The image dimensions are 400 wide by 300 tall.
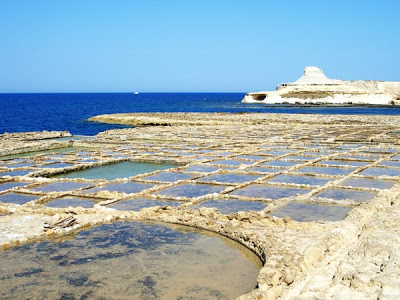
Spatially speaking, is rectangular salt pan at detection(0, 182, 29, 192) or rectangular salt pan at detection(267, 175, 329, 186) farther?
rectangular salt pan at detection(0, 182, 29, 192)

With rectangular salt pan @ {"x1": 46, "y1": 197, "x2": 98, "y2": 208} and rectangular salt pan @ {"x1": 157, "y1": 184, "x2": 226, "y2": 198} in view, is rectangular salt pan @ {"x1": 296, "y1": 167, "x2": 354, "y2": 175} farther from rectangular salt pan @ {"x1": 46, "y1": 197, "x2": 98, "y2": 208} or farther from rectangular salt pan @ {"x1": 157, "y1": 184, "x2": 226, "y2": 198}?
rectangular salt pan @ {"x1": 46, "y1": 197, "x2": 98, "y2": 208}

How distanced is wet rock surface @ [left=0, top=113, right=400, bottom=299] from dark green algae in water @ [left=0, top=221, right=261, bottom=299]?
25 cm

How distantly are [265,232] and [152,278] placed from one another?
5.10ft

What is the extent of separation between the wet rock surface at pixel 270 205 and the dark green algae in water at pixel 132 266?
0.25 metres

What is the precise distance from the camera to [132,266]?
14.9 feet

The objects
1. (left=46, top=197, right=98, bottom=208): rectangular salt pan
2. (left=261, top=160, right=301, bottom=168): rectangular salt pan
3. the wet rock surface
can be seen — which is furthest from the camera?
(left=261, top=160, right=301, bottom=168): rectangular salt pan

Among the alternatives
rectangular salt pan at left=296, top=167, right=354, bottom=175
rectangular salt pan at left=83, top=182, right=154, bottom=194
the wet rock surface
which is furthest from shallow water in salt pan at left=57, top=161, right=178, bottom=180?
rectangular salt pan at left=296, top=167, right=354, bottom=175

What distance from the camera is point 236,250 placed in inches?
197

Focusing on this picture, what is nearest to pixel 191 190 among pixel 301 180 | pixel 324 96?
pixel 301 180

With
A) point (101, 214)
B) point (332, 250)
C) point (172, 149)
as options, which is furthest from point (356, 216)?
point (172, 149)

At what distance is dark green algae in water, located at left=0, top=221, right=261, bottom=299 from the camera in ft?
13.1

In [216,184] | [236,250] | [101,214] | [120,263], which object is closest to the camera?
[120,263]

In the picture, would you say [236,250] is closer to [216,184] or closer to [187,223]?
[187,223]

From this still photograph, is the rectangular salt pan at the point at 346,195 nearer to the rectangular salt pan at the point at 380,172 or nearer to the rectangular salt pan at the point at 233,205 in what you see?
the rectangular salt pan at the point at 233,205
